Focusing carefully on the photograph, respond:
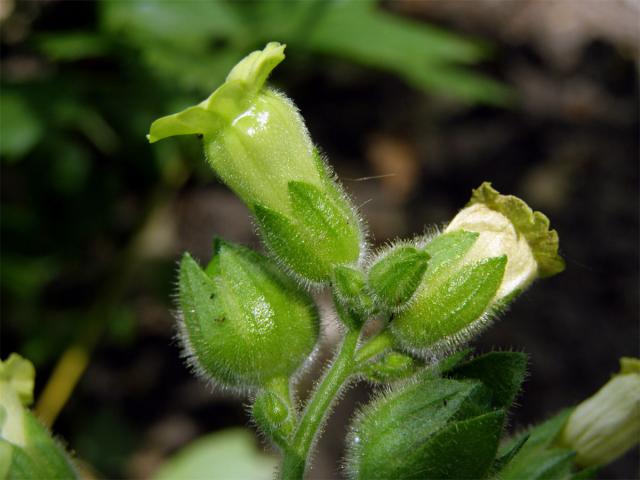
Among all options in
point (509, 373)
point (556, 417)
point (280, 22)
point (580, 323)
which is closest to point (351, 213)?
point (509, 373)

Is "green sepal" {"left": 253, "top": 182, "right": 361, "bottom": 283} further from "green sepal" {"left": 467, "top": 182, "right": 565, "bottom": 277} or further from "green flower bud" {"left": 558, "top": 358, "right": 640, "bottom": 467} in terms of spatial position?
"green flower bud" {"left": 558, "top": 358, "right": 640, "bottom": 467}

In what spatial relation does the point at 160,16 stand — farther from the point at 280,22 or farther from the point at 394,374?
the point at 394,374

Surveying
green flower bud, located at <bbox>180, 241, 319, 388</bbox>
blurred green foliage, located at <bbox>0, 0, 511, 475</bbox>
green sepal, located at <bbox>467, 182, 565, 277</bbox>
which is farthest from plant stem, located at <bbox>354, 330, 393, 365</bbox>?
blurred green foliage, located at <bbox>0, 0, 511, 475</bbox>

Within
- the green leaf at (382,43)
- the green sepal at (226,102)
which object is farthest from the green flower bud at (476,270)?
the green leaf at (382,43)

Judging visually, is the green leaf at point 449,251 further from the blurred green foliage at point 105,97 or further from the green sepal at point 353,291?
the blurred green foliage at point 105,97

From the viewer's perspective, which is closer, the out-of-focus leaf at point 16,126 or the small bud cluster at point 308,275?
the small bud cluster at point 308,275

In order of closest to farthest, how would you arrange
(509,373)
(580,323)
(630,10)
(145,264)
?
(509,373), (145,264), (580,323), (630,10)

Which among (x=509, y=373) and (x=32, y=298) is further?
(x=32, y=298)
